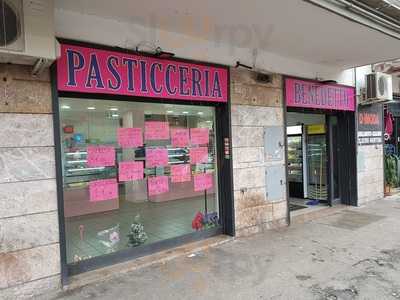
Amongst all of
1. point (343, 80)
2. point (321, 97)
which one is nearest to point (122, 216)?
point (321, 97)

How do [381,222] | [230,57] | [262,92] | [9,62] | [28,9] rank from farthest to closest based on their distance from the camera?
1. [381,222]
2. [262,92]
3. [230,57]
4. [9,62]
5. [28,9]

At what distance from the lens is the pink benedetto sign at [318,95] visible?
17.5 feet

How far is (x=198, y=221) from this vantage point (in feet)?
15.2

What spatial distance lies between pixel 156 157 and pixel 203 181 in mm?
857

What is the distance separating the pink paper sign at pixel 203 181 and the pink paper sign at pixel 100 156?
4.21 ft

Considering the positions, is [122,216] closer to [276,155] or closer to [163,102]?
[163,102]

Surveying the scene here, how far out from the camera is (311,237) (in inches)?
183

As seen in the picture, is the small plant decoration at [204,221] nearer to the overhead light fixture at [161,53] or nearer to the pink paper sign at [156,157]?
the pink paper sign at [156,157]

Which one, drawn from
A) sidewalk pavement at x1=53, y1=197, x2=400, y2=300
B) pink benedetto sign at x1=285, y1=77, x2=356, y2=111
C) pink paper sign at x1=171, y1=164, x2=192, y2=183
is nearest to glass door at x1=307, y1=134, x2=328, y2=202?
pink benedetto sign at x1=285, y1=77, x2=356, y2=111

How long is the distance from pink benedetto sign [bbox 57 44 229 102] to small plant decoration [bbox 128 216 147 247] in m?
1.65

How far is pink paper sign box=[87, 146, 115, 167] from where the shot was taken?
11.9 ft

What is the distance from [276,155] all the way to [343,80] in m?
2.47

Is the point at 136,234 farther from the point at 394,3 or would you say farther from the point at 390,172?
the point at 390,172

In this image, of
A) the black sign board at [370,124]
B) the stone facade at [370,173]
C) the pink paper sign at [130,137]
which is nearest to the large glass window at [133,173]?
the pink paper sign at [130,137]
